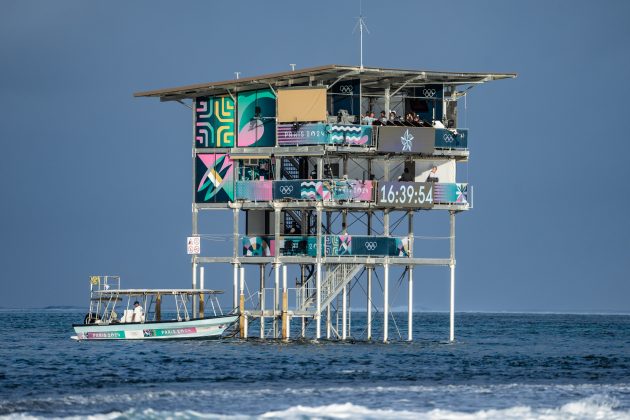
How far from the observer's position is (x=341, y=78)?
3159 inches

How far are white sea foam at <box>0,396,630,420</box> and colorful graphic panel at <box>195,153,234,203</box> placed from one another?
3142cm

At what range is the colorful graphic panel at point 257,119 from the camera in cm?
8244

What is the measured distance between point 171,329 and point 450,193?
17.0 m

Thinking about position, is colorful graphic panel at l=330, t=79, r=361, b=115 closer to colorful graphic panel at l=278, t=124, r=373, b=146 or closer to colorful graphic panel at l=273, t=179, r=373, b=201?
colorful graphic panel at l=278, t=124, r=373, b=146

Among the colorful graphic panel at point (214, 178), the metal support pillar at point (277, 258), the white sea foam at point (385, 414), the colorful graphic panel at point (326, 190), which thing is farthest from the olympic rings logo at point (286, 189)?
the white sea foam at point (385, 414)

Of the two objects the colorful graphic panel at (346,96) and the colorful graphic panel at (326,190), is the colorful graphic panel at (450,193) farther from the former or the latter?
the colorful graphic panel at (346,96)

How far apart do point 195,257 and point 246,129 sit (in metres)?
8.15

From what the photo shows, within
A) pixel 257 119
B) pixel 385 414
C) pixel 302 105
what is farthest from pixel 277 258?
pixel 385 414

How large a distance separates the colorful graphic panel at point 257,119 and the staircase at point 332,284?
24.9 ft

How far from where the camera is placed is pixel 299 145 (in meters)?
80.4

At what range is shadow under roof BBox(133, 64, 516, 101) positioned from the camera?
258ft

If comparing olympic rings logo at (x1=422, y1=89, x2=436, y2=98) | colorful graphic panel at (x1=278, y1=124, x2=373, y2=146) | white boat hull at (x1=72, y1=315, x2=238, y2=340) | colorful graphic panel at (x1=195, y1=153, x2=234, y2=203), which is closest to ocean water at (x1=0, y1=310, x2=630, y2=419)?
white boat hull at (x1=72, y1=315, x2=238, y2=340)

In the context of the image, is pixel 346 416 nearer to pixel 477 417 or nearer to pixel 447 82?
pixel 477 417

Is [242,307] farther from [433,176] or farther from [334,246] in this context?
[433,176]
